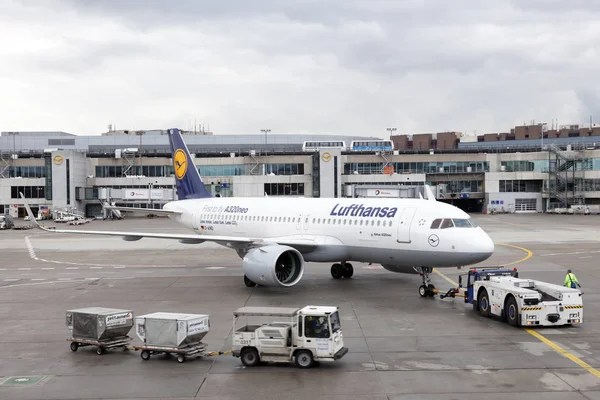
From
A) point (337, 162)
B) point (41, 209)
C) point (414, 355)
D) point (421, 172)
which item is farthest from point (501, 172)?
point (414, 355)

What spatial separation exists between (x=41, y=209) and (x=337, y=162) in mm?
47739

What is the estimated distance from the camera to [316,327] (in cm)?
1933

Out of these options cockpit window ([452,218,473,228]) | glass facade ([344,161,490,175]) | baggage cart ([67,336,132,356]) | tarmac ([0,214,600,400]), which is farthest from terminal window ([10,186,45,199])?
baggage cart ([67,336,132,356])

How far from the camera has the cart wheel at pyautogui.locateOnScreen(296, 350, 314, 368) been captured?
19.2m

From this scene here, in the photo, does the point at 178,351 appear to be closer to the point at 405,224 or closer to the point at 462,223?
the point at 405,224

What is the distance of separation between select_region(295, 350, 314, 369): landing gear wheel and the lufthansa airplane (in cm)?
1115

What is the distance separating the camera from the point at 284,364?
1966cm

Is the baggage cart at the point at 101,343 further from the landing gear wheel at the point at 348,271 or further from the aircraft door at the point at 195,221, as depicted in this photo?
the aircraft door at the point at 195,221

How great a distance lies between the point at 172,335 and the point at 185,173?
2811cm

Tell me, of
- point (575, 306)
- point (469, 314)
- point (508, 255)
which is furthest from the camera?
point (508, 255)

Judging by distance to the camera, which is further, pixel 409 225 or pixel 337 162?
pixel 337 162

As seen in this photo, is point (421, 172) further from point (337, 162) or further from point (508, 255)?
point (508, 255)

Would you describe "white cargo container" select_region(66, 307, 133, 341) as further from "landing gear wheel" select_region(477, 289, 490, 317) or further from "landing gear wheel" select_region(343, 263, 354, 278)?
"landing gear wheel" select_region(343, 263, 354, 278)

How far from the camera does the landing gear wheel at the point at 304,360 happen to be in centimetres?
1919
